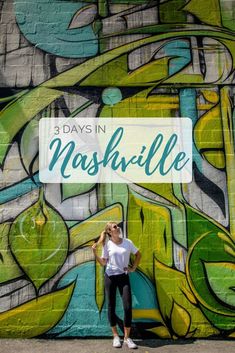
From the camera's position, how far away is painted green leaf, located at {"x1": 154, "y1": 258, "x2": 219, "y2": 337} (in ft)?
21.9

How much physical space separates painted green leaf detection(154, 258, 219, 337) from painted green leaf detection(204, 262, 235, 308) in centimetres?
31

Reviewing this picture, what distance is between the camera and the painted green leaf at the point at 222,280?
6688 millimetres

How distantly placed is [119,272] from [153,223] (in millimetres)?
780

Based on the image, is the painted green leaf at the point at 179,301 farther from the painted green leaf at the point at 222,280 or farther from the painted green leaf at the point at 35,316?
the painted green leaf at the point at 35,316

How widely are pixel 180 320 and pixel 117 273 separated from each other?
1.05 metres

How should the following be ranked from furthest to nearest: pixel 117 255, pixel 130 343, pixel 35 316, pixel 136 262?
pixel 35 316 → pixel 136 262 → pixel 117 255 → pixel 130 343

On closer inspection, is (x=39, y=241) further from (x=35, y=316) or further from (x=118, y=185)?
(x=118, y=185)

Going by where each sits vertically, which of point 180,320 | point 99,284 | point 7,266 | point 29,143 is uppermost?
point 29,143

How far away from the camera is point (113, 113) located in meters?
6.85

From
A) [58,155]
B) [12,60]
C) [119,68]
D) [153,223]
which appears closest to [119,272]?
[153,223]

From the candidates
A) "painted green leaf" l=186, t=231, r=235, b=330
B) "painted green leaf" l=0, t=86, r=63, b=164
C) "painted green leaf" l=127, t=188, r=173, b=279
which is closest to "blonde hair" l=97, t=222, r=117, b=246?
"painted green leaf" l=127, t=188, r=173, b=279

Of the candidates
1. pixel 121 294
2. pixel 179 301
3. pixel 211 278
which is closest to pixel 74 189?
pixel 121 294

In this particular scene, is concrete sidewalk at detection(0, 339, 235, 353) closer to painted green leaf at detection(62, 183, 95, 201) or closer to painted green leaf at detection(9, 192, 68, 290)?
painted green leaf at detection(9, 192, 68, 290)

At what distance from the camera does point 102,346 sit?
641 centimetres
